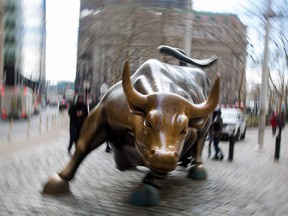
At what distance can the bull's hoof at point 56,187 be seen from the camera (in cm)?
639

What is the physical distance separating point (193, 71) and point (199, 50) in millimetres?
26297

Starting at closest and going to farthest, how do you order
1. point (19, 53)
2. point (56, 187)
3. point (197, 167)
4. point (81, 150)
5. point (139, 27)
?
point (56, 187), point (81, 150), point (197, 167), point (139, 27), point (19, 53)

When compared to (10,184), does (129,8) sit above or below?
above

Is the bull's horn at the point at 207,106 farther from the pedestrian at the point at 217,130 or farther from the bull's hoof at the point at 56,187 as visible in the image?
the pedestrian at the point at 217,130

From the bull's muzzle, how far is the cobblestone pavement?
1.18 meters

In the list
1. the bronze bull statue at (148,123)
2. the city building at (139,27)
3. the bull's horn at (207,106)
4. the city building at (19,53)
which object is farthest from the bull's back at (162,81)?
the city building at (19,53)

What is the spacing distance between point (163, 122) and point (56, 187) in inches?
91.4

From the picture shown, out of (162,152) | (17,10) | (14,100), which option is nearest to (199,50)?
(14,100)

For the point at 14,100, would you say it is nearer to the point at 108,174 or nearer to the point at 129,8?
the point at 129,8

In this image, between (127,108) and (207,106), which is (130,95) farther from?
(207,106)

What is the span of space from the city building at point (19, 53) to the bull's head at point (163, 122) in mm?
27077

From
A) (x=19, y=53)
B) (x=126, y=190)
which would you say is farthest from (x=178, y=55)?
(x=19, y=53)

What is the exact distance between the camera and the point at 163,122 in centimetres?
502

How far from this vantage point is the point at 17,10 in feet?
132
